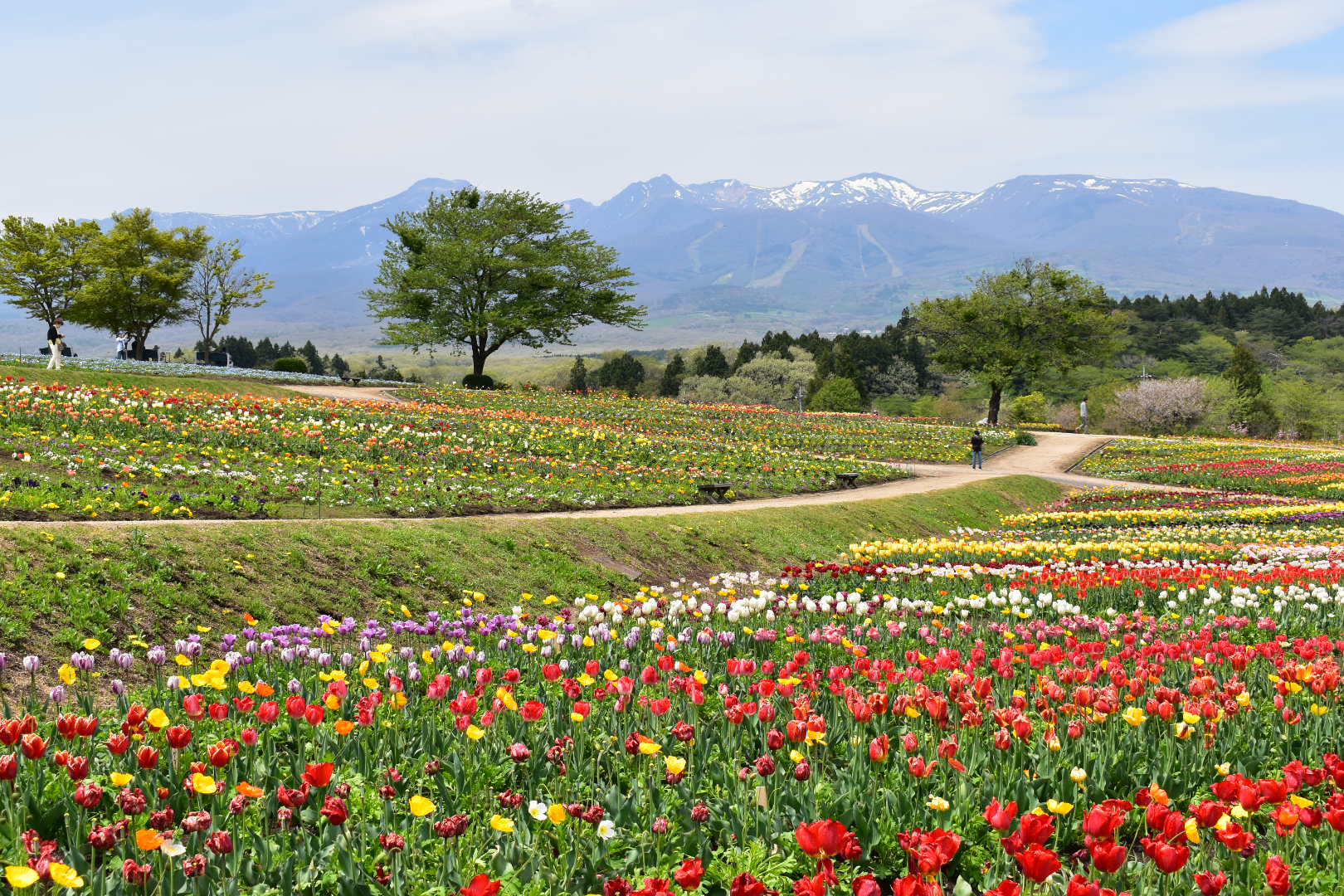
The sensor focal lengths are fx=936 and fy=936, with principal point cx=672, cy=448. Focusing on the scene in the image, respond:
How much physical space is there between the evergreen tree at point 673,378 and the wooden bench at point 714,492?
7545 cm

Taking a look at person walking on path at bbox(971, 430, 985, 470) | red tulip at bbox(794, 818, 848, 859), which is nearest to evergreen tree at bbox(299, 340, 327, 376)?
person walking on path at bbox(971, 430, 985, 470)

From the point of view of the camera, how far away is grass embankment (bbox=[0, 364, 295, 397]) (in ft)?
92.9

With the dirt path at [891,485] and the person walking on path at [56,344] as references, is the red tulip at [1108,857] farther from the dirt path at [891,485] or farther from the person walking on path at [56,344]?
the person walking on path at [56,344]

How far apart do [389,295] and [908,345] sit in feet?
224

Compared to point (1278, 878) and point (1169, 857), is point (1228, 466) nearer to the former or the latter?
point (1278, 878)

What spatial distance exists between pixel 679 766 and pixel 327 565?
810cm

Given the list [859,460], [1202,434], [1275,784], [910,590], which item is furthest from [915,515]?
[1202,434]

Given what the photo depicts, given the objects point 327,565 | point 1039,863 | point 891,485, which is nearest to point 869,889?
point 1039,863

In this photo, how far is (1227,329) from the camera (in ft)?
362

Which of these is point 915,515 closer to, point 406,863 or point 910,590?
point 910,590

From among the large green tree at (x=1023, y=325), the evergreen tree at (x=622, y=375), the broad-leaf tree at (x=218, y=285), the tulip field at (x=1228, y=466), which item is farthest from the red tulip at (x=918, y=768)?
the evergreen tree at (x=622, y=375)

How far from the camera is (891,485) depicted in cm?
2858

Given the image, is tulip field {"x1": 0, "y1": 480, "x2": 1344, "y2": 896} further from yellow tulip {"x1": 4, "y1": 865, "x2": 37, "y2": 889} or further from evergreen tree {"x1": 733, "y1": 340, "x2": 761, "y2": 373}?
evergreen tree {"x1": 733, "y1": 340, "x2": 761, "y2": 373}

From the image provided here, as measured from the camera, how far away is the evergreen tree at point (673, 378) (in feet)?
323
